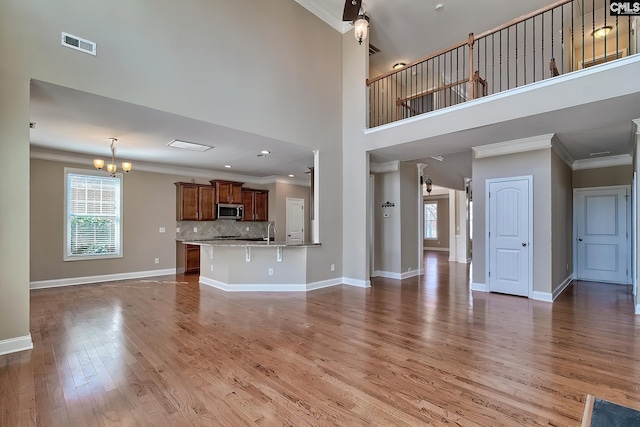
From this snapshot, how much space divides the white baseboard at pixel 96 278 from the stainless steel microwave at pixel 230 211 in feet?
5.98

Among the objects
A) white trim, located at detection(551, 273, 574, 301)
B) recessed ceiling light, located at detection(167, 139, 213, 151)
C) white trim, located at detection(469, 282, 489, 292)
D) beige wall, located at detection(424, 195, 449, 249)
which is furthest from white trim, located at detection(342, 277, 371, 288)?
beige wall, located at detection(424, 195, 449, 249)

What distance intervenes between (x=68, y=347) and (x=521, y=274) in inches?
242

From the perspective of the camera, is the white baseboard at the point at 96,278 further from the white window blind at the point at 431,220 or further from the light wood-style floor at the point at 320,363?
the white window blind at the point at 431,220

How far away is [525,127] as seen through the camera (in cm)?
434

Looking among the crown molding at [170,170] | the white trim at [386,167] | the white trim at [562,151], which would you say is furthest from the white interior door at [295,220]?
the white trim at [562,151]

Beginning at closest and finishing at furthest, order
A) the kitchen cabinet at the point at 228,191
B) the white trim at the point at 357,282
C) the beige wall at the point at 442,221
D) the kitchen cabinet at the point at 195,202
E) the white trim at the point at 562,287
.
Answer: the white trim at the point at 562,287
the white trim at the point at 357,282
the kitchen cabinet at the point at 195,202
the kitchen cabinet at the point at 228,191
the beige wall at the point at 442,221

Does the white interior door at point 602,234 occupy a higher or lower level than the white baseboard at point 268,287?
higher

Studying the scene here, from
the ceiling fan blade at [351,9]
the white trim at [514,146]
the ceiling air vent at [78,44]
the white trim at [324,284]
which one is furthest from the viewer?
the white trim at [324,284]

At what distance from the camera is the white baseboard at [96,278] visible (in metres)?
5.91

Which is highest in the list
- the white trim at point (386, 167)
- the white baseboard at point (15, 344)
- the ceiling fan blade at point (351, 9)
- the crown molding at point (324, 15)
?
the crown molding at point (324, 15)

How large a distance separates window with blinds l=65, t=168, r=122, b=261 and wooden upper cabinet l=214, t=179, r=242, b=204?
7.18 feet

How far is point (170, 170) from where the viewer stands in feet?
24.7

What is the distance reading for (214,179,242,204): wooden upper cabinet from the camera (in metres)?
8.21

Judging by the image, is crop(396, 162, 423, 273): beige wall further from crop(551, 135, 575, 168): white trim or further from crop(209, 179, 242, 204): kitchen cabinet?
crop(209, 179, 242, 204): kitchen cabinet
